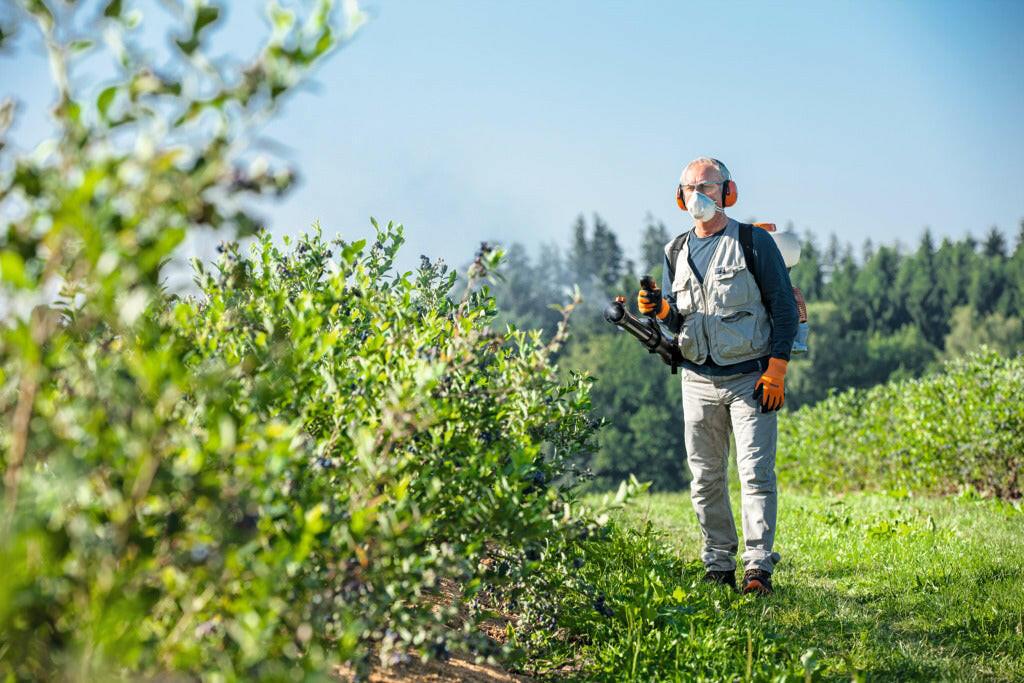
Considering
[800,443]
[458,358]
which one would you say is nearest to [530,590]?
[458,358]

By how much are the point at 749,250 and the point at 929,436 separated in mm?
7683

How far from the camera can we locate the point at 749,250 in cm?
509

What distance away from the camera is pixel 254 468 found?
5.82ft

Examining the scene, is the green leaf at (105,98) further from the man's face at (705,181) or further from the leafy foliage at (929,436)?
the leafy foliage at (929,436)

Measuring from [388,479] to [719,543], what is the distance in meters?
3.24

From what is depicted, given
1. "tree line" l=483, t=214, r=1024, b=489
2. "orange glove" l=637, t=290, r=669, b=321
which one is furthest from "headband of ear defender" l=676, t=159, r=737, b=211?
"tree line" l=483, t=214, r=1024, b=489

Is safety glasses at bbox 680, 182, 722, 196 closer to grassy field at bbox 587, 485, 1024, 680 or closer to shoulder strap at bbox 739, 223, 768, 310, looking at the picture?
shoulder strap at bbox 739, 223, 768, 310

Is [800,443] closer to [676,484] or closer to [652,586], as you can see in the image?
[652,586]

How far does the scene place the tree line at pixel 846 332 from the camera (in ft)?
190

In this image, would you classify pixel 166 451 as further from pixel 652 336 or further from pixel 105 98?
pixel 652 336

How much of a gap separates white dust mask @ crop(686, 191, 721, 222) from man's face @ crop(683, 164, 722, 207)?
0.16 ft

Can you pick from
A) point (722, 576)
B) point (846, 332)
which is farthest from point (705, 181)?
point (846, 332)

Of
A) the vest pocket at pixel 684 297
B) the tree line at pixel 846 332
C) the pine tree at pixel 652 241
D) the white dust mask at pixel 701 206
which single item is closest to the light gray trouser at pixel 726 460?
the vest pocket at pixel 684 297

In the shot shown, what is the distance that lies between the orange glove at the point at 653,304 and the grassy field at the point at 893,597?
142 centimetres
